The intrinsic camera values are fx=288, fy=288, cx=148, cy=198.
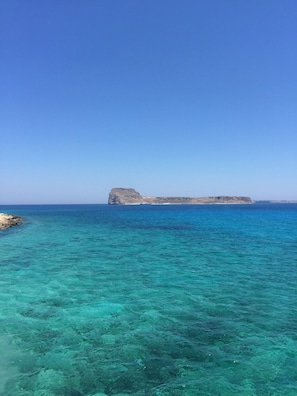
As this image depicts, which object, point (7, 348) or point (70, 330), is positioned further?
point (70, 330)

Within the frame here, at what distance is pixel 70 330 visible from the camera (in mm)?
10969

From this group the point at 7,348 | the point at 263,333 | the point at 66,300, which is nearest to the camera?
the point at 7,348

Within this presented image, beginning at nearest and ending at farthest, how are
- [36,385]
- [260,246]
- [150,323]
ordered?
[36,385], [150,323], [260,246]

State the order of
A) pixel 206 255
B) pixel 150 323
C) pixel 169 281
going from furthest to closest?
pixel 206 255 < pixel 169 281 < pixel 150 323

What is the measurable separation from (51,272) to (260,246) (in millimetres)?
22919

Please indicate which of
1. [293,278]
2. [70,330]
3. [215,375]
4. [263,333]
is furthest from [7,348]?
[293,278]

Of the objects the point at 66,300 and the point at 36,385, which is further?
the point at 66,300

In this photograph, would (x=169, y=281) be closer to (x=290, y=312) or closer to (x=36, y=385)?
(x=290, y=312)

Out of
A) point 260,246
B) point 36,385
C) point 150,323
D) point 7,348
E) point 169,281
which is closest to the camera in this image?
point 36,385

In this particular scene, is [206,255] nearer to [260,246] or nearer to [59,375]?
[260,246]

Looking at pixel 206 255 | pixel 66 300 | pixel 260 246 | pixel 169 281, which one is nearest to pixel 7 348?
pixel 66 300

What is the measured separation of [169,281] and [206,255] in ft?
32.1

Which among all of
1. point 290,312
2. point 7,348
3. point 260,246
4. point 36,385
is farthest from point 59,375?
point 260,246

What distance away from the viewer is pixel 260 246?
32500 millimetres
